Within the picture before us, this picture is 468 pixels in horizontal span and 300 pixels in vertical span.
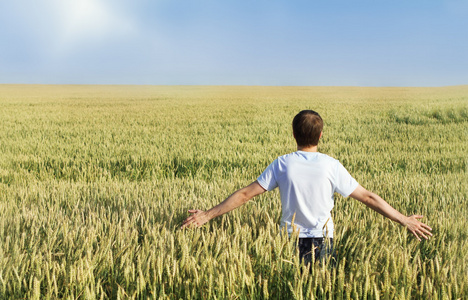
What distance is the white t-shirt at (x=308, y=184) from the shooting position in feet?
7.39

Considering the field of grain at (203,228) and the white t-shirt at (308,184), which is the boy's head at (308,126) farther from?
the field of grain at (203,228)

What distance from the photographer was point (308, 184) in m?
2.27

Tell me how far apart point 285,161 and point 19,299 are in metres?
1.66

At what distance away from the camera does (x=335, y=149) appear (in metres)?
8.40

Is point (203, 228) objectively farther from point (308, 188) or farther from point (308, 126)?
point (308, 126)

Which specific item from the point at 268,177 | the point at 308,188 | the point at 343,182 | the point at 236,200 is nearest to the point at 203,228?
the point at 236,200

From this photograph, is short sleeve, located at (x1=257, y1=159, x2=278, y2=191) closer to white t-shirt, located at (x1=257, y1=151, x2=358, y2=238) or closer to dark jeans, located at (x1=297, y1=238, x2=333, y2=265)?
white t-shirt, located at (x1=257, y1=151, x2=358, y2=238)

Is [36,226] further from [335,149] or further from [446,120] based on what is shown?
[446,120]

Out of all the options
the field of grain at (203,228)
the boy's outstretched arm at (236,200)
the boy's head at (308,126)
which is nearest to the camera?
the field of grain at (203,228)

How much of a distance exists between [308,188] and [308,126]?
1.25 ft

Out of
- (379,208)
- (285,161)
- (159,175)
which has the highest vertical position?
(285,161)

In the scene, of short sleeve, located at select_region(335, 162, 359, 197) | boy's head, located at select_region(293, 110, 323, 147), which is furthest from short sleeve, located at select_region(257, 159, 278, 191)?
short sleeve, located at select_region(335, 162, 359, 197)

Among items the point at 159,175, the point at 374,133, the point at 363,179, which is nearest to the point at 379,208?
the point at 363,179

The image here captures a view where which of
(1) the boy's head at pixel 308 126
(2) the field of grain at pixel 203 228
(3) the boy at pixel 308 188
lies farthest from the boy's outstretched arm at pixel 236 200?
(1) the boy's head at pixel 308 126
